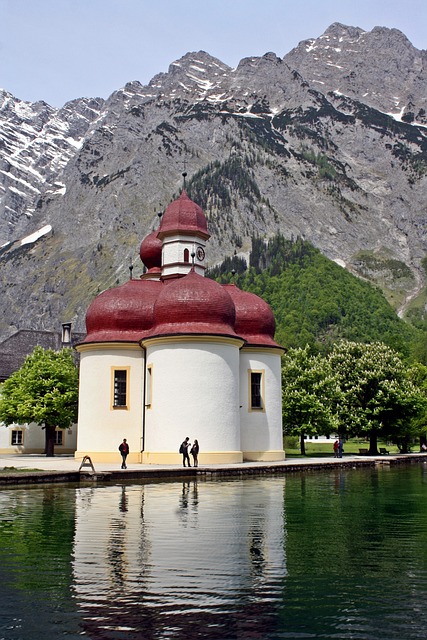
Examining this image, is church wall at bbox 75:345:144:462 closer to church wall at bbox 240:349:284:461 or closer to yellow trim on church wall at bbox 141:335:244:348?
yellow trim on church wall at bbox 141:335:244:348

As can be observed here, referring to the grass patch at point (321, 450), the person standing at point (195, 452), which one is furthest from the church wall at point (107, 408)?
the grass patch at point (321, 450)

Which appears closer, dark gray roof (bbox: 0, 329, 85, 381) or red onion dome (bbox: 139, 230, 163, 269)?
red onion dome (bbox: 139, 230, 163, 269)

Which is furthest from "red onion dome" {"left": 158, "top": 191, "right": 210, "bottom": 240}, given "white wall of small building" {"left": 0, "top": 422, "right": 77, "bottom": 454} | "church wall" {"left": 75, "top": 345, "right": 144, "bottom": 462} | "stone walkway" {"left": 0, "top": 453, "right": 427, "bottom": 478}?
"white wall of small building" {"left": 0, "top": 422, "right": 77, "bottom": 454}

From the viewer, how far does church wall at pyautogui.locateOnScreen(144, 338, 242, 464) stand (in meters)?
36.2

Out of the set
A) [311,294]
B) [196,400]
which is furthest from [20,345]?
[311,294]

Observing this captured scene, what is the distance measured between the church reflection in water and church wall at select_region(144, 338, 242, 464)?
14908mm

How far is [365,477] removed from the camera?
33188 mm

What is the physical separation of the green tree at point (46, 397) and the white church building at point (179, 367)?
630cm

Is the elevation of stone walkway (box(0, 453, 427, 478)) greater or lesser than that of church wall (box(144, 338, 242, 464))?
lesser

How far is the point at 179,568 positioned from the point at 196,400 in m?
24.8

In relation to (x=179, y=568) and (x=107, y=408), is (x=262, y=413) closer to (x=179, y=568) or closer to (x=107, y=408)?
(x=107, y=408)

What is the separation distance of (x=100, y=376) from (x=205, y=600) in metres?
31.8

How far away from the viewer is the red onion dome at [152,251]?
49250 mm

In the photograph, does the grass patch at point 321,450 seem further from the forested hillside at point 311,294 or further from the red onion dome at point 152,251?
the forested hillside at point 311,294
